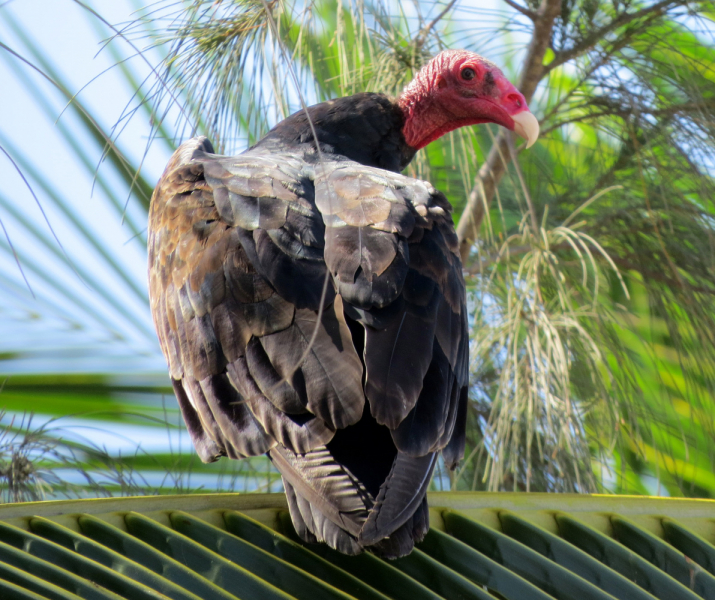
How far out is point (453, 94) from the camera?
2.24 m

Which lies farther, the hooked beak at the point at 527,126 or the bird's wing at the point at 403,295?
the hooked beak at the point at 527,126

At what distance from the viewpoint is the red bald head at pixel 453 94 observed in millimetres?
2189

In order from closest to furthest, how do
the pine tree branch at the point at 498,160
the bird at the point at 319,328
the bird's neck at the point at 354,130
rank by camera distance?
the bird at the point at 319,328, the bird's neck at the point at 354,130, the pine tree branch at the point at 498,160

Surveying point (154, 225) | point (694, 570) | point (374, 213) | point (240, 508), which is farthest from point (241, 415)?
point (694, 570)

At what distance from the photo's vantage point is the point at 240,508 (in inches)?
48.9

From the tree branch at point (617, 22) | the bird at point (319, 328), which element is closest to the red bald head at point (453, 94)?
the tree branch at point (617, 22)

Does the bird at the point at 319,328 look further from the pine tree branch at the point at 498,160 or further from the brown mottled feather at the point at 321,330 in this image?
the pine tree branch at the point at 498,160

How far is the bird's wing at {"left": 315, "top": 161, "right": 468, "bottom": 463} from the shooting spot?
122 cm

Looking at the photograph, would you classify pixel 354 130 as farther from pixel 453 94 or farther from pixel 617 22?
pixel 617 22

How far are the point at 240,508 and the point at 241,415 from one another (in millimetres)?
148

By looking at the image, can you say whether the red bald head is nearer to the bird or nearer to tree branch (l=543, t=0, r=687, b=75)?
tree branch (l=543, t=0, r=687, b=75)

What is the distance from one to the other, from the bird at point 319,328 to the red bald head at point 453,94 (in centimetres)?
51

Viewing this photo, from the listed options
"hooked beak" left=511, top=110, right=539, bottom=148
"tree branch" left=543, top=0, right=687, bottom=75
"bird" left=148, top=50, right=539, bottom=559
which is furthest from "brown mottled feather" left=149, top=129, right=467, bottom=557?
"tree branch" left=543, top=0, right=687, bottom=75

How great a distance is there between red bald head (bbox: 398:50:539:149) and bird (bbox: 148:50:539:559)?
513mm
